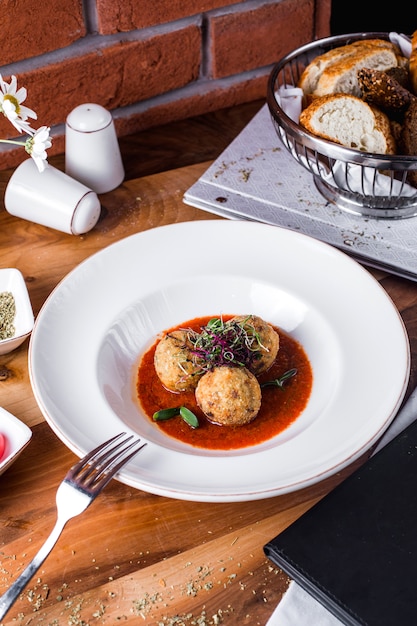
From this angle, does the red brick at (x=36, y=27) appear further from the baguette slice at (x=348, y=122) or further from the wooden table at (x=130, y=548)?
the wooden table at (x=130, y=548)

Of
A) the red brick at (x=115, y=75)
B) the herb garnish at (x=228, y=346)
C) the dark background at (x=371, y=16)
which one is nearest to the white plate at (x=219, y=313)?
the herb garnish at (x=228, y=346)

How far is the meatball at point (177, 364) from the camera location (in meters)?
1.22

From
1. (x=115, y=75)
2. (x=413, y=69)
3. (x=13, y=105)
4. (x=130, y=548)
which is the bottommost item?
(x=130, y=548)

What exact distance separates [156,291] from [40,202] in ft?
1.23

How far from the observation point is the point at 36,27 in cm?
174

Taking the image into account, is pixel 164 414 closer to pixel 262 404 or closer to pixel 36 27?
pixel 262 404

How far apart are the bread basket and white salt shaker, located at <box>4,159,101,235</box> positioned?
1.47ft

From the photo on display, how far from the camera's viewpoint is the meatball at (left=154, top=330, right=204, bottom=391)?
1223 mm

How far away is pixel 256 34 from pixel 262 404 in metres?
1.24

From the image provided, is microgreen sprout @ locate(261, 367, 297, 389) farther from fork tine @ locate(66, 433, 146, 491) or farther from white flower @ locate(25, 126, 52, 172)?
white flower @ locate(25, 126, 52, 172)

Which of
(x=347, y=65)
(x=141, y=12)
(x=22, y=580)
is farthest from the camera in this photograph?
(x=141, y=12)

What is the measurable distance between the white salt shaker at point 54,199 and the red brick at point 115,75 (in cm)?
30

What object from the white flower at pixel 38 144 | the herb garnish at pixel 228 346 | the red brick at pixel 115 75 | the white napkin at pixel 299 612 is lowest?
the white napkin at pixel 299 612

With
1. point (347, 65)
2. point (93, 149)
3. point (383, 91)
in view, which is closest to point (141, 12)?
point (93, 149)
